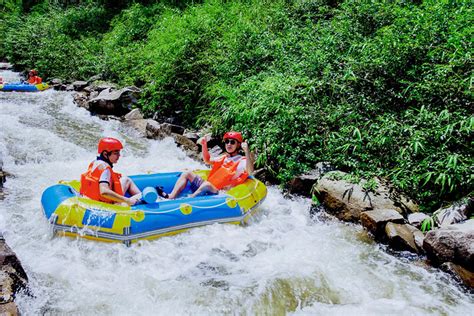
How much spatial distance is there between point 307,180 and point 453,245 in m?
2.25

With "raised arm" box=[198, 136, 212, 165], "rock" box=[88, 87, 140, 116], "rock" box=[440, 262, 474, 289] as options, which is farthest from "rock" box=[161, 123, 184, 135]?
"rock" box=[440, 262, 474, 289]

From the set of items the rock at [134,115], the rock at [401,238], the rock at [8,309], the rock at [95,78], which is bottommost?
the rock at [134,115]

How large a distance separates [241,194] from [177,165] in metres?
2.56

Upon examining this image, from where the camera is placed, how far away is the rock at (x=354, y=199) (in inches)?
186

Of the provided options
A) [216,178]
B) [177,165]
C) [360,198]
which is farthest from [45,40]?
[360,198]

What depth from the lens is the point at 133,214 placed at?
12.9ft

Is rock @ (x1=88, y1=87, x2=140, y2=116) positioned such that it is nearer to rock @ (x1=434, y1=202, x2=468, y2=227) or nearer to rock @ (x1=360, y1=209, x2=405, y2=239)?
rock @ (x1=360, y1=209, x2=405, y2=239)

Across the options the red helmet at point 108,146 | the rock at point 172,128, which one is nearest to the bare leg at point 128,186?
the red helmet at point 108,146

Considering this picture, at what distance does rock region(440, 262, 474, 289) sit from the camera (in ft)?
11.6

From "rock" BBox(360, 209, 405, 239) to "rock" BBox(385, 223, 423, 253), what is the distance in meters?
0.08

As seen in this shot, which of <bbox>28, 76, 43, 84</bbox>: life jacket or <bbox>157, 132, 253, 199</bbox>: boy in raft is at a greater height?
<bbox>157, 132, 253, 199</bbox>: boy in raft

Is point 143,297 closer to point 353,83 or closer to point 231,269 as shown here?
point 231,269

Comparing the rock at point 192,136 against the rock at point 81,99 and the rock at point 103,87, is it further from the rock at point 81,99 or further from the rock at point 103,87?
the rock at point 103,87

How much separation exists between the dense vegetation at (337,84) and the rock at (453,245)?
72 cm
